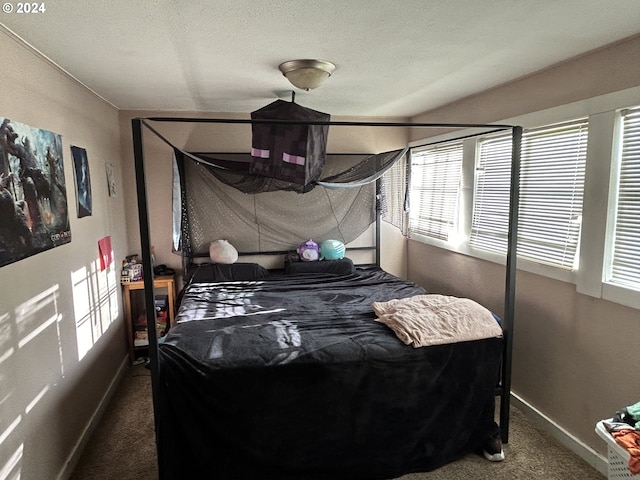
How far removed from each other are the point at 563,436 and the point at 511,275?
1.04m

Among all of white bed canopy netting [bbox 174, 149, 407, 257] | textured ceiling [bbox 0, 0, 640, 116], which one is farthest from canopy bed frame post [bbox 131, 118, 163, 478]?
white bed canopy netting [bbox 174, 149, 407, 257]

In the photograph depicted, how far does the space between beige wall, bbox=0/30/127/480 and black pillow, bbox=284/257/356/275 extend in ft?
5.07

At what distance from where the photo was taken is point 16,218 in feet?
5.64

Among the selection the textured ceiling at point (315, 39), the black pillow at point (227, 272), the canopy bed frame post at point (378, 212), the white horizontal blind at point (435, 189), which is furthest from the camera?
the canopy bed frame post at point (378, 212)

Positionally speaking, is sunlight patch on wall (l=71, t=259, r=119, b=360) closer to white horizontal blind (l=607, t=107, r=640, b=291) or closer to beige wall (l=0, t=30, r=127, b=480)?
beige wall (l=0, t=30, r=127, b=480)

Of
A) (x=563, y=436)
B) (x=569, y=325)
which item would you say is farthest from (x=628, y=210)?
(x=563, y=436)

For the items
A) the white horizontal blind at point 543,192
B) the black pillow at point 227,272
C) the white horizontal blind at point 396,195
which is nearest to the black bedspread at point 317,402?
the white horizontal blind at point 543,192

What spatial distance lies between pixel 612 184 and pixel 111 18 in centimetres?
244

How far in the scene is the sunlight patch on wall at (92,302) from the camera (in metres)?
2.44

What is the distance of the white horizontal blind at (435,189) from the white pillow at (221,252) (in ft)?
6.02

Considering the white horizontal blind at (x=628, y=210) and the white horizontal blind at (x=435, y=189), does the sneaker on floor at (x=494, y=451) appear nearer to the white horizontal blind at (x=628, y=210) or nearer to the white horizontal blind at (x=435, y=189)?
the white horizontal blind at (x=628, y=210)

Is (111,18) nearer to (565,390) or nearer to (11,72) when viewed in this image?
(11,72)

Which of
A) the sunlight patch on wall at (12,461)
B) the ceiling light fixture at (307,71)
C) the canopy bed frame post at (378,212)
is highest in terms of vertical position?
the ceiling light fixture at (307,71)

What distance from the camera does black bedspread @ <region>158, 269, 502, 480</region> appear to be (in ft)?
6.31
